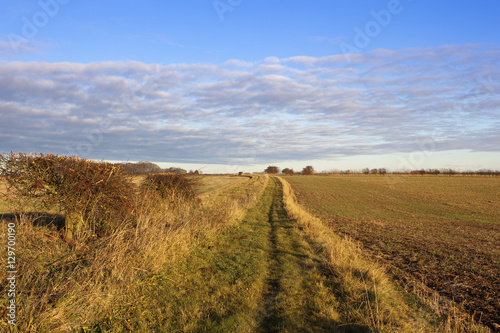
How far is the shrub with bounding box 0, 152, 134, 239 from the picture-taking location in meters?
8.11

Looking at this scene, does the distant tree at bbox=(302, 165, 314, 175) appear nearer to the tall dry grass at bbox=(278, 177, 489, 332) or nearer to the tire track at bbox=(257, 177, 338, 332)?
the tire track at bbox=(257, 177, 338, 332)

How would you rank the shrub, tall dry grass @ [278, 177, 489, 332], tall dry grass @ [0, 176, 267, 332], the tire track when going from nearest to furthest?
tall dry grass @ [0, 176, 267, 332] < tall dry grass @ [278, 177, 489, 332] < the tire track < the shrub

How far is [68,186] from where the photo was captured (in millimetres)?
8266

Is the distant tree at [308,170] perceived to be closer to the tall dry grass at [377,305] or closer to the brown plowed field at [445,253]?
the brown plowed field at [445,253]

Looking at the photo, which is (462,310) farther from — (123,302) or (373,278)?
(123,302)

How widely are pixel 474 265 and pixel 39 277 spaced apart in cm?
1280

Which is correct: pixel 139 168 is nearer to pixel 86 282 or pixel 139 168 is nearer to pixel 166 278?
pixel 166 278

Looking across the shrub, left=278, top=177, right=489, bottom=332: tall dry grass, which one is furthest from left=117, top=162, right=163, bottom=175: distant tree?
left=278, top=177, right=489, bottom=332: tall dry grass

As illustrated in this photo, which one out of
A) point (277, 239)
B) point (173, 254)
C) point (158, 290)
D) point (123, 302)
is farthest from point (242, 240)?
point (123, 302)

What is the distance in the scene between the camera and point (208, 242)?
10594 millimetres

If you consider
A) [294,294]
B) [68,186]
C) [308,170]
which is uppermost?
[308,170]

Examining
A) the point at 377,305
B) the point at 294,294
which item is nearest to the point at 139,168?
the point at 294,294

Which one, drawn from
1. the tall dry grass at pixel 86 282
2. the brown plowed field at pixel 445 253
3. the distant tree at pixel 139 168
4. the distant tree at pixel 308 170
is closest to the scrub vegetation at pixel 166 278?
the tall dry grass at pixel 86 282

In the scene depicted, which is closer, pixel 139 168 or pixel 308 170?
pixel 139 168
